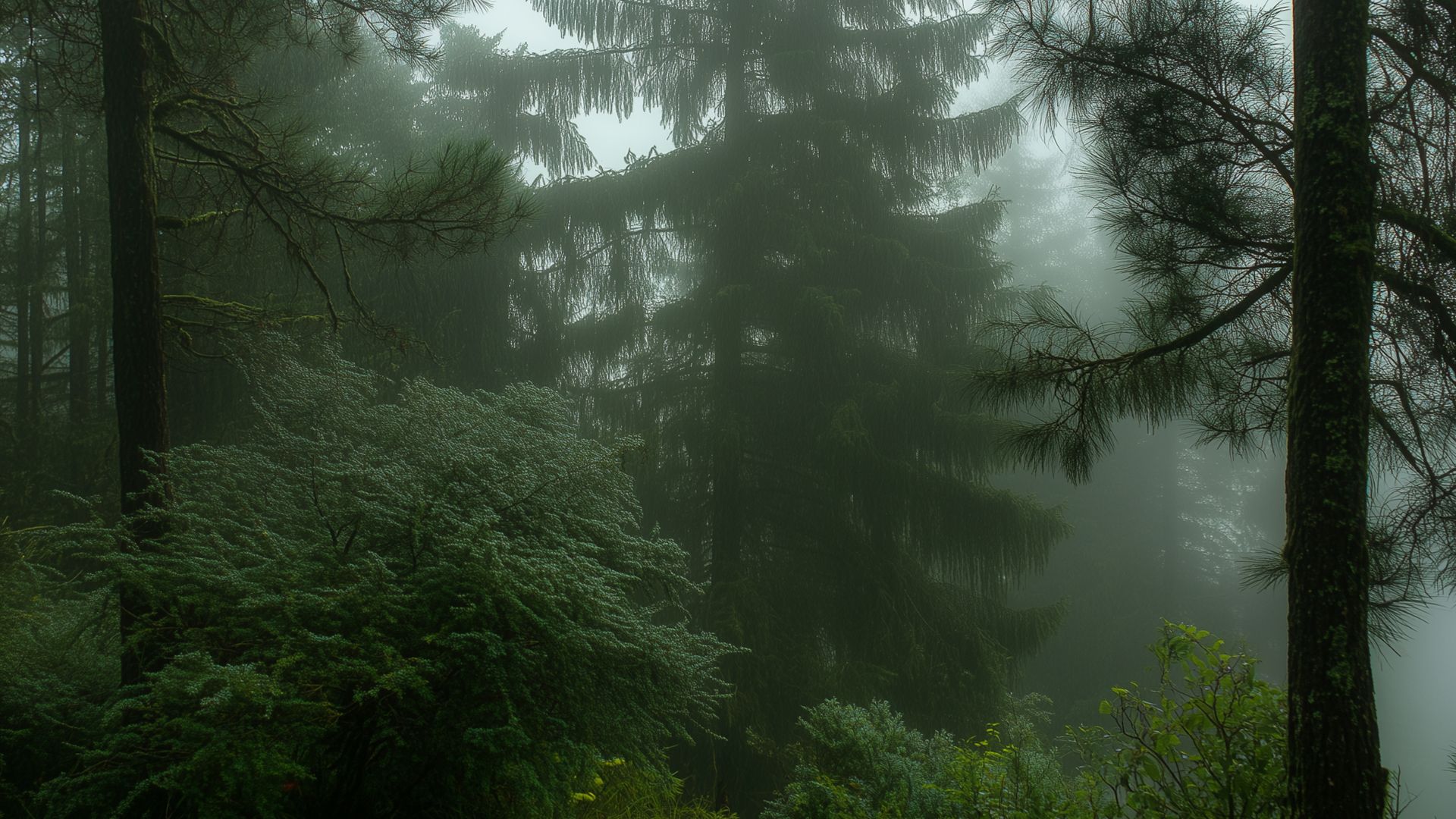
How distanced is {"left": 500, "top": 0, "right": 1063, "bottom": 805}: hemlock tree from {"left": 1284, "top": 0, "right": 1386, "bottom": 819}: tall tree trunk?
612 centimetres

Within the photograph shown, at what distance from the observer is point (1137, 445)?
23594 millimetres

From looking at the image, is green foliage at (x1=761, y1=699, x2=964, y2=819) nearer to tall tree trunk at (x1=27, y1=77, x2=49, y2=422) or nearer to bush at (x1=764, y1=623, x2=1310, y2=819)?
bush at (x1=764, y1=623, x2=1310, y2=819)

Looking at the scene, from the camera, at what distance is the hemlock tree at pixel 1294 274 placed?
304cm

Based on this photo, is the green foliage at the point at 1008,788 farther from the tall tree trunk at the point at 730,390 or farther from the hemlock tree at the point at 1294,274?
the tall tree trunk at the point at 730,390

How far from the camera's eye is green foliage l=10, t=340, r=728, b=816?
11.7 feet

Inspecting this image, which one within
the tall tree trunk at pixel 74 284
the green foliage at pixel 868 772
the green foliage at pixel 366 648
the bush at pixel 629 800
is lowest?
the bush at pixel 629 800

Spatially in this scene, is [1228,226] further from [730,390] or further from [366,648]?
[730,390]

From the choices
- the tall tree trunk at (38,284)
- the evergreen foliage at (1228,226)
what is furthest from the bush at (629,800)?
the tall tree trunk at (38,284)

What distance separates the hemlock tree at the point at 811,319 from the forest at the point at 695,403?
2.3 inches

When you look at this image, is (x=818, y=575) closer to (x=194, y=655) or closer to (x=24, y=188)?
(x=194, y=655)

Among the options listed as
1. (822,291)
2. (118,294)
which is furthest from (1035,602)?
(118,294)

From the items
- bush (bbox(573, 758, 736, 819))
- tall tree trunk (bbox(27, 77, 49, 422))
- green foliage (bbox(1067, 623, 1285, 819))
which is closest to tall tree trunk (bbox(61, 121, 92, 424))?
tall tree trunk (bbox(27, 77, 49, 422))

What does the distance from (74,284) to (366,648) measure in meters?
9.69

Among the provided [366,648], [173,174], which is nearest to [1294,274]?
[366,648]
